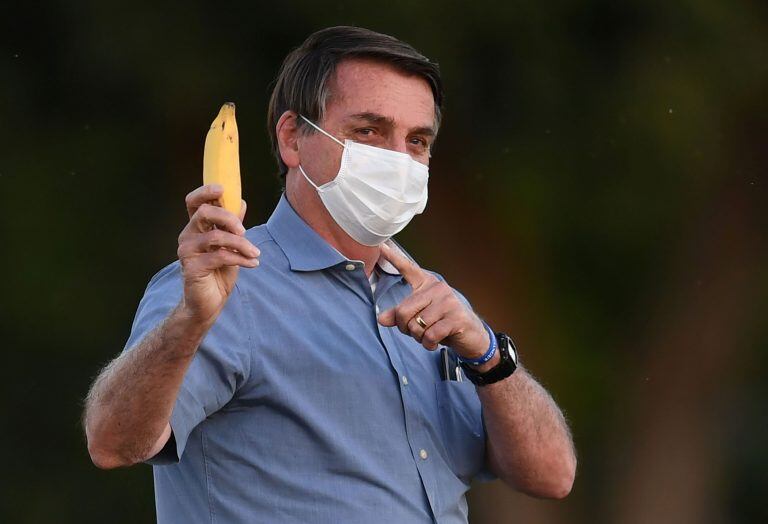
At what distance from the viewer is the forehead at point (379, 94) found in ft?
8.04

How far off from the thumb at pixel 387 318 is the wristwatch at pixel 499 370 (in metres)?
0.22

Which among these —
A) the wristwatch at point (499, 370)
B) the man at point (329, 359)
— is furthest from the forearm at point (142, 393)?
the wristwatch at point (499, 370)

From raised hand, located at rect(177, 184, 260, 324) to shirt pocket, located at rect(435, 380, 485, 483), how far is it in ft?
2.20

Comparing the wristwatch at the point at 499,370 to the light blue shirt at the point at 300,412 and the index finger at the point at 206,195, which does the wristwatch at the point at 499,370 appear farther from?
the index finger at the point at 206,195

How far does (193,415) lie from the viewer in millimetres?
2031

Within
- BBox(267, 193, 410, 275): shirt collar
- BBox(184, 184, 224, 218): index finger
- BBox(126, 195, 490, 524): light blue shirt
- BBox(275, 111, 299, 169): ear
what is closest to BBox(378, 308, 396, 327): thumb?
BBox(126, 195, 490, 524): light blue shirt

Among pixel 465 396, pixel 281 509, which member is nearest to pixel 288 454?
pixel 281 509

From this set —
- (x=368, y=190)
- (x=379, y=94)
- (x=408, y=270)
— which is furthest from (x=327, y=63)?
(x=408, y=270)

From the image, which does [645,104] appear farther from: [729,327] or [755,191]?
[729,327]

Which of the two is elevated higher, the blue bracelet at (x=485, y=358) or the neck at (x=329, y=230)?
the neck at (x=329, y=230)

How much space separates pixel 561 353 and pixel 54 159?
1.89 metres

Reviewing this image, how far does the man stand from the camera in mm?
1951

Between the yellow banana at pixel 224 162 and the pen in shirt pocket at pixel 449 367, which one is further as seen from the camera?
the pen in shirt pocket at pixel 449 367

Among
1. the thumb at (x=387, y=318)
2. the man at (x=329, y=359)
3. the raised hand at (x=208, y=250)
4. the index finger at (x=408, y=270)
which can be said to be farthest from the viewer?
the index finger at (x=408, y=270)
